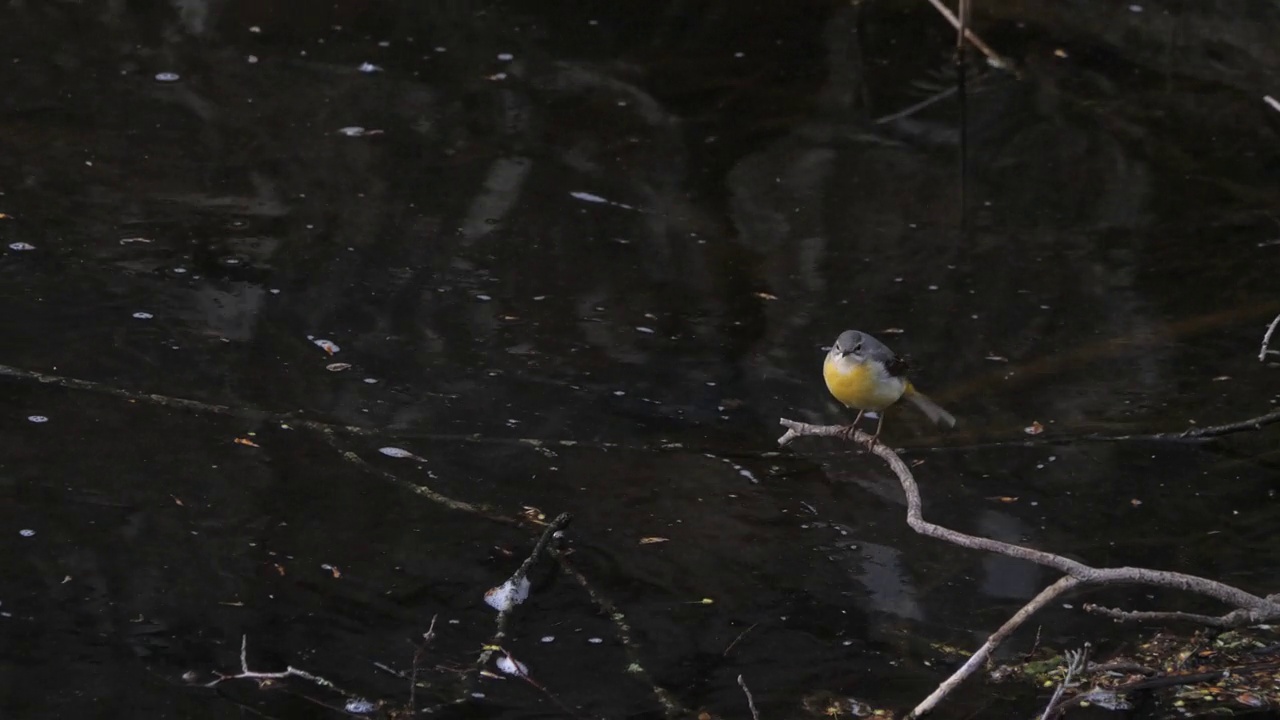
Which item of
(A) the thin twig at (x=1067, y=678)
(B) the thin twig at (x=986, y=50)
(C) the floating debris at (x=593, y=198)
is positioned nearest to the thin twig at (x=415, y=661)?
(A) the thin twig at (x=1067, y=678)

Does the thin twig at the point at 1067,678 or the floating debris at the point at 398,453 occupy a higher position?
the thin twig at the point at 1067,678

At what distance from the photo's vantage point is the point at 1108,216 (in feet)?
25.0

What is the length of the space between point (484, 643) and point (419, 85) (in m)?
4.85

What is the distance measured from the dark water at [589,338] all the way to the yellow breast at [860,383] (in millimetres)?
514

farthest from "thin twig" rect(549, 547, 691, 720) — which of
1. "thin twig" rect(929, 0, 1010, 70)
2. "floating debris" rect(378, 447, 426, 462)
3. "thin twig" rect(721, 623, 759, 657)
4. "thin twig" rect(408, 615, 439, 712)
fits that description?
"thin twig" rect(929, 0, 1010, 70)

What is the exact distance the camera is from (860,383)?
4.73m

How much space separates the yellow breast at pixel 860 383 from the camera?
471cm

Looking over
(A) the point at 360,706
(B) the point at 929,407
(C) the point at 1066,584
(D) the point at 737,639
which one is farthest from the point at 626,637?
(B) the point at 929,407

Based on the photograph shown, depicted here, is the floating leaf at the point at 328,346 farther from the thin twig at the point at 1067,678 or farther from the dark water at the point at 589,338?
the thin twig at the point at 1067,678

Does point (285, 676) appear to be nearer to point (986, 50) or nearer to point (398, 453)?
point (398, 453)

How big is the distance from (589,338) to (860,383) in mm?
1648

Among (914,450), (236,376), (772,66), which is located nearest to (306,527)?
(236,376)

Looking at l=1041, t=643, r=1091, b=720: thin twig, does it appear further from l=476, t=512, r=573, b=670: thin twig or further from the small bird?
l=476, t=512, r=573, b=670: thin twig

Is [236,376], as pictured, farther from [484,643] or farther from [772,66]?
[772,66]
